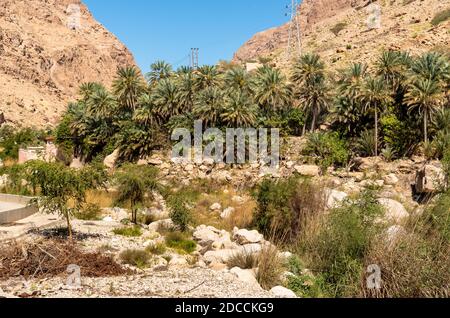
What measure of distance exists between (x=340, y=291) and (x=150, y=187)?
40.3 ft

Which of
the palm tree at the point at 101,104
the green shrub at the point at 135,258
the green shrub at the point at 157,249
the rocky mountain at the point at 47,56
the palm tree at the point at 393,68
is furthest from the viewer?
the rocky mountain at the point at 47,56

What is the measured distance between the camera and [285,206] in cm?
1806

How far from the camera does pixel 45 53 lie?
9056cm

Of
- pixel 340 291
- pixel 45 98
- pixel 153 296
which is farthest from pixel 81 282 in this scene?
pixel 45 98

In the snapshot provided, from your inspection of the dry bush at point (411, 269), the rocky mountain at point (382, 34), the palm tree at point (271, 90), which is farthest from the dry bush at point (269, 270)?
the rocky mountain at point (382, 34)

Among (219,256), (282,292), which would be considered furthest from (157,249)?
(282,292)

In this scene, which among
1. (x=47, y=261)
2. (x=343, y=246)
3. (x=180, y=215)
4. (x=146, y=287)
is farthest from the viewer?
(x=180, y=215)

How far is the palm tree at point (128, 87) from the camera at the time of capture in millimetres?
40016

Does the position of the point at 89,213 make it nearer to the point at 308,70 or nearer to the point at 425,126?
the point at 425,126

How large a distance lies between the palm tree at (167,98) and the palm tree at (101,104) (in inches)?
174

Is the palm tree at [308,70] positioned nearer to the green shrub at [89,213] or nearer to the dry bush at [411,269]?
the green shrub at [89,213]

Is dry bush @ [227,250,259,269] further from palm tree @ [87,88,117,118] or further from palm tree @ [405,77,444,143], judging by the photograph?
palm tree @ [87,88,117,118]

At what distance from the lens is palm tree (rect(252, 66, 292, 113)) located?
37.3 m

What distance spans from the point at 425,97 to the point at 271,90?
1128 centimetres
